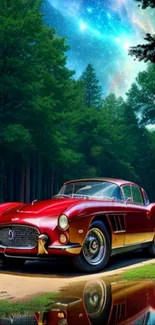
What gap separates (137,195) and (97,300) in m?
Result: 4.87

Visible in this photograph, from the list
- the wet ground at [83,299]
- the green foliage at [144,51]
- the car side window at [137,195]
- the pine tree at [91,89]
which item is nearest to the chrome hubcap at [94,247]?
the wet ground at [83,299]

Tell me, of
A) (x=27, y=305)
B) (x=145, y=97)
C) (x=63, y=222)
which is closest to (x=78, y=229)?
(x=63, y=222)

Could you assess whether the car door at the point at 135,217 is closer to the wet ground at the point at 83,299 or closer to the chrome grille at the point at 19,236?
the wet ground at the point at 83,299

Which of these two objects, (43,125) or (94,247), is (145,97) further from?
(94,247)

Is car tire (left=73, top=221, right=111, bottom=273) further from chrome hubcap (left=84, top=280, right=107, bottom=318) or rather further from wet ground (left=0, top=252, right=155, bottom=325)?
chrome hubcap (left=84, top=280, right=107, bottom=318)

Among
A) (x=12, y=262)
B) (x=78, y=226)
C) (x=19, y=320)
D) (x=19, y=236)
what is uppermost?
(x=78, y=226)

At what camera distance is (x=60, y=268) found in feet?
29.1

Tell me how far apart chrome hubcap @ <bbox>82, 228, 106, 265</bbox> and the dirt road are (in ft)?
0.86

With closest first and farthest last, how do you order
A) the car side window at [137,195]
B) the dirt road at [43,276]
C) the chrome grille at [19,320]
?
1. the chrome grille at [19,320]
2. the dirt road at [43,276]
3. the car side window at [137,195]

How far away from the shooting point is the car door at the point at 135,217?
953cm

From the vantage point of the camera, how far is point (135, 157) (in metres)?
77.0

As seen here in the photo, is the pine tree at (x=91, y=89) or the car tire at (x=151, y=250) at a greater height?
the pine tree at (x=91, y=89)

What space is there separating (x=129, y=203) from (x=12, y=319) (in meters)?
5.24

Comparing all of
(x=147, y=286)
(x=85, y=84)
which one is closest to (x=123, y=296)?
(x=147, y=286)
